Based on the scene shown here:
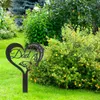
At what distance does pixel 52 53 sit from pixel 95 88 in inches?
48.5

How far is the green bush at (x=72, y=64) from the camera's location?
686cm

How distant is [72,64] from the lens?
22.9 ft

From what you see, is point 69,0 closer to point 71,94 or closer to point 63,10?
point 63,10

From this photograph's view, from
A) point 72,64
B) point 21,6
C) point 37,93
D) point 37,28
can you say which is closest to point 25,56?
point 37,93

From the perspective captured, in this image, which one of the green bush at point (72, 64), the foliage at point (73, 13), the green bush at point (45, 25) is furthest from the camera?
the green bush at point (45, 25)

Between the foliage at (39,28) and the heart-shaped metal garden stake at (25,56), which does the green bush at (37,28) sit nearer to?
the foliage at (39,28)

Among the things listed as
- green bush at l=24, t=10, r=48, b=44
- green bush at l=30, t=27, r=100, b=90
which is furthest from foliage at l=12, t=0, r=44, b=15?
green bush at l=30, t=27, r=100, b=90

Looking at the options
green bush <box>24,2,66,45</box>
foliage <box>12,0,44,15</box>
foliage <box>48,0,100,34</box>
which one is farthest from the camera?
foliage <box>12,0,44,15</box>

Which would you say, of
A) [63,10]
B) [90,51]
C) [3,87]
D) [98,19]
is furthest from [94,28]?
[3,87]

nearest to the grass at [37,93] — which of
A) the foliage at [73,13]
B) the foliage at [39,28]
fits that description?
the foliage at [39,28]

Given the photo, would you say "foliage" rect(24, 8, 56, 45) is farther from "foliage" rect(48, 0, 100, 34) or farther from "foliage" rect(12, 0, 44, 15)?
"foliage" rect(12, 0, 44, 15)

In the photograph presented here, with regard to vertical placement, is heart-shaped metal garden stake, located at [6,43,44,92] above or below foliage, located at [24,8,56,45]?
below

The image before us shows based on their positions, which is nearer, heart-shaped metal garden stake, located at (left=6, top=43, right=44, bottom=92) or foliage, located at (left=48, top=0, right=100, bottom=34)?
heart-shaped metal garden stake, located at (left=6, top=43, right=44, bottom=92)

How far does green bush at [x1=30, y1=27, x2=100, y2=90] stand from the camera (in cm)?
686
